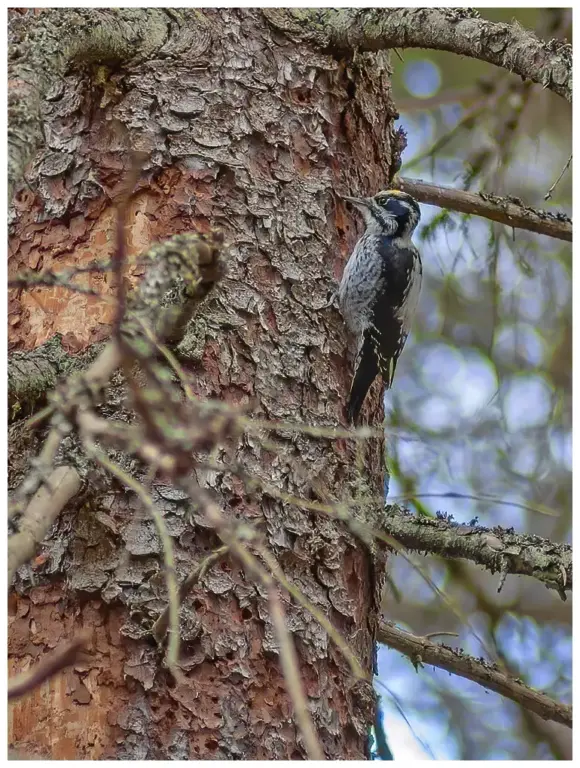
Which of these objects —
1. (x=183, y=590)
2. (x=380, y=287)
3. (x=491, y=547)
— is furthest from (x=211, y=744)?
(x=380, y=287)

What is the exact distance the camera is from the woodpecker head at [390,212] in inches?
108

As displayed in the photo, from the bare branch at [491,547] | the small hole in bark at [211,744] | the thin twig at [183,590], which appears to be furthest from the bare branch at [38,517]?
the bare branch at [491,547]

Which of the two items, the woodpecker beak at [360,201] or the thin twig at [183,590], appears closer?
the thin twig at [183,590]

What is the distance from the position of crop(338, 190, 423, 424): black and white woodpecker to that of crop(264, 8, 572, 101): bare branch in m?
0.43

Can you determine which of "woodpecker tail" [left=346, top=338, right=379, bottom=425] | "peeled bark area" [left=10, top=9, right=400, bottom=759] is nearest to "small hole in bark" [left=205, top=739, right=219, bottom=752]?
"peeled bark area" [left=10, top=9, right=400, bottom=759]

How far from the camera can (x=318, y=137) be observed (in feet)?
7.90

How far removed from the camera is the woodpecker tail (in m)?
2.37

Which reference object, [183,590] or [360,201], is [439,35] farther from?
[183,590]

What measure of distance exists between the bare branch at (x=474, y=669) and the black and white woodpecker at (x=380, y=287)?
23.8 inches

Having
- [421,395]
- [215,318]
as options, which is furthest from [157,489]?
[421,395]

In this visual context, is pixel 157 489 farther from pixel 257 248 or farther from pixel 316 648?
pixel 257 248

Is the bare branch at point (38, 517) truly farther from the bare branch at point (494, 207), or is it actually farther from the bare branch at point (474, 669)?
the bare branch at point (494, 207)

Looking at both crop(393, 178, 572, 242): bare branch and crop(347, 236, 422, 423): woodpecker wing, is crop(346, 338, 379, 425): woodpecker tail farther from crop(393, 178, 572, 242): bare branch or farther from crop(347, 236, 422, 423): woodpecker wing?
crop(393, 178, 572, 242): bare branch

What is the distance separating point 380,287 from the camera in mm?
3619
